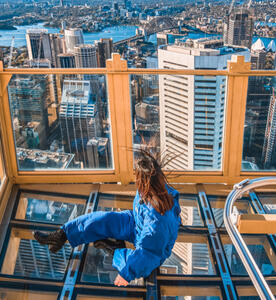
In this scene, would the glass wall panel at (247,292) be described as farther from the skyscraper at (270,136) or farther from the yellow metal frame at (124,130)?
the skyscraper at (270,136)

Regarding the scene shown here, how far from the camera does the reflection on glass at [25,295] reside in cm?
233

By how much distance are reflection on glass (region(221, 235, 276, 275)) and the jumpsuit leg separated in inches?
31.2

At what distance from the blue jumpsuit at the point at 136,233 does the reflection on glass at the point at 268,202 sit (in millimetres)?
1309

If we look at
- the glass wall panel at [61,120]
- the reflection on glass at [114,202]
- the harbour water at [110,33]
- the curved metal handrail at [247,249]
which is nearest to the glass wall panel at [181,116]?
the glass wall panel at [61,120]

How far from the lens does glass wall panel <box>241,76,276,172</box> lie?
3408 mm

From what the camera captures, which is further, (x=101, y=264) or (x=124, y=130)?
(x=124, y=130)

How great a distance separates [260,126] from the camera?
3.54m

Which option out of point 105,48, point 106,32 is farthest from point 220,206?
point 106,32

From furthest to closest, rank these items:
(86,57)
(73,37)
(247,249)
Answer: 1. (73,37)
2. (86,57)
3. (247,249)

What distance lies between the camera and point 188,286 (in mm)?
2396

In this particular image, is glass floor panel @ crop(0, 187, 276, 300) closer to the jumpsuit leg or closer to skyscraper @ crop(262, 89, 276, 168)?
the jumpsuit leg

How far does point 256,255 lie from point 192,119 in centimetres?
155

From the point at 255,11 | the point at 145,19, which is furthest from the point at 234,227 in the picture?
the point at 145,19

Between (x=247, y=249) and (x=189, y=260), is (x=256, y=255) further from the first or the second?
(x=247, y=249)
